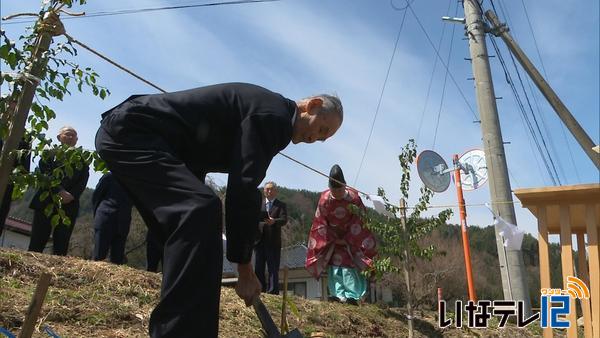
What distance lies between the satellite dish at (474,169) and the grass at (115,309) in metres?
3.80

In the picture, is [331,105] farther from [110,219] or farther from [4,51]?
[110,219]

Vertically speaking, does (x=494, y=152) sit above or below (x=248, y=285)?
above

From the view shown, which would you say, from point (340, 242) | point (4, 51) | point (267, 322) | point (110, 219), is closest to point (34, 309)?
point (267, 322)

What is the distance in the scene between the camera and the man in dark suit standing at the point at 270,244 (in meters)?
6.30

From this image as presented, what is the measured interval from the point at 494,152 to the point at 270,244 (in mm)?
4201

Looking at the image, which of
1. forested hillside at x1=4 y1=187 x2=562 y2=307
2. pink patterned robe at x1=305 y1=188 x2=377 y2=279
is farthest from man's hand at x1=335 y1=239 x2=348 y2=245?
forested hillside at x1=4 y1=187 x2=562 y2=307

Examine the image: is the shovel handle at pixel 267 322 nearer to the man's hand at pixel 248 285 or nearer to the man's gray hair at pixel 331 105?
the man's hand at pixel 248 285

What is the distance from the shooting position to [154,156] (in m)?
1.69

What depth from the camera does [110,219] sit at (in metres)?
5.73

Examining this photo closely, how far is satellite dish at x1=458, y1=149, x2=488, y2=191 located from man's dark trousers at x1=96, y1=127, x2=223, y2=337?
24.8 ft

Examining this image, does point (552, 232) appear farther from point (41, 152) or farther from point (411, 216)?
point (41, 152)

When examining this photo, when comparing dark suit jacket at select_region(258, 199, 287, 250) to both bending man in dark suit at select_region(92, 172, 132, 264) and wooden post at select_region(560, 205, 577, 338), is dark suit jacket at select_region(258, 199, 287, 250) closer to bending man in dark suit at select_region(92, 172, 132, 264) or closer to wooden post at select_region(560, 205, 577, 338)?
bending man in dark suit at select_region(92, 172, 132, 264)

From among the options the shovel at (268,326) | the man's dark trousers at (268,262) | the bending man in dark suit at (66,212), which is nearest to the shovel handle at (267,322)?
the shovel at (268,326)

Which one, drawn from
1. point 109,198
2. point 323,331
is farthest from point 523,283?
point 109,198
